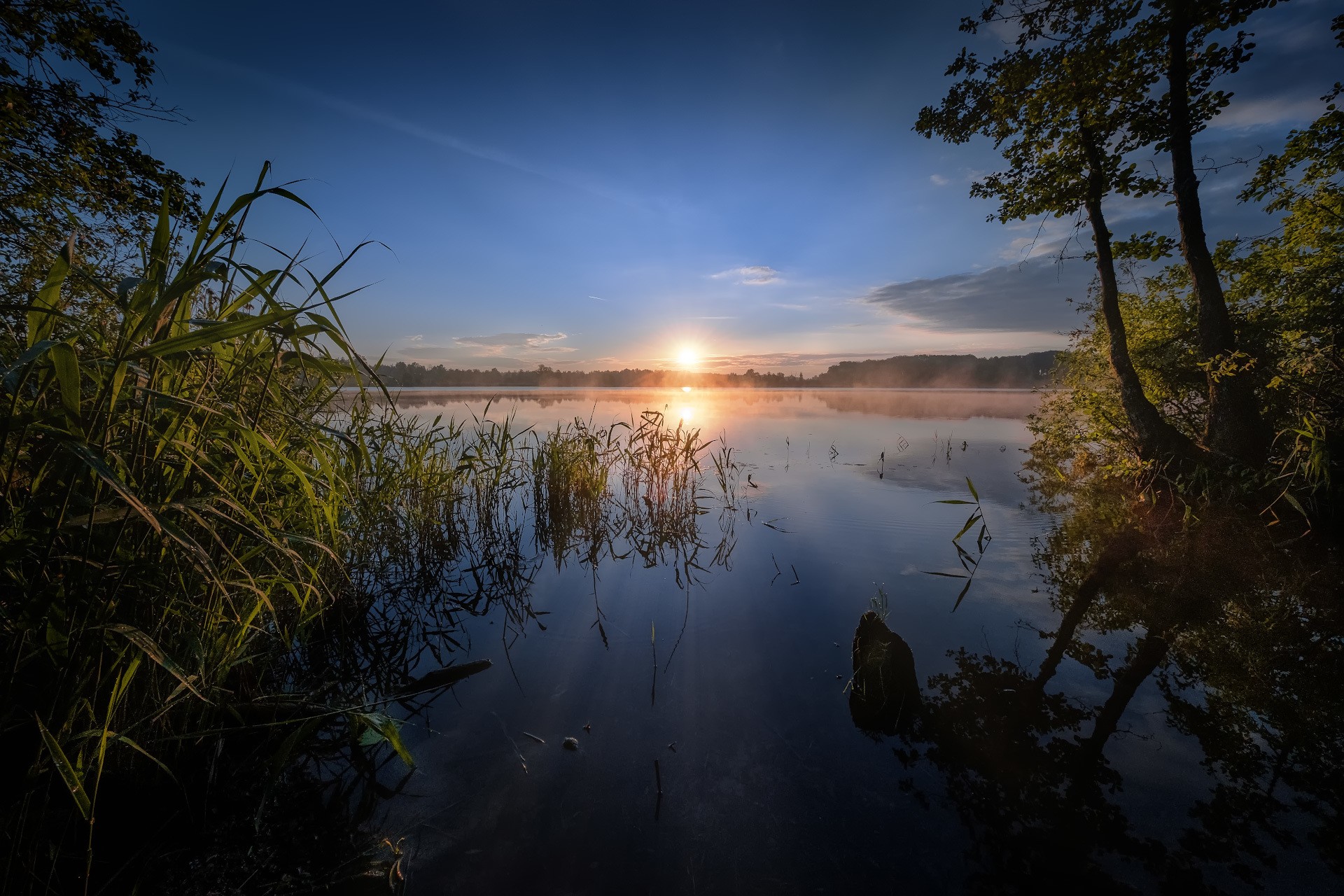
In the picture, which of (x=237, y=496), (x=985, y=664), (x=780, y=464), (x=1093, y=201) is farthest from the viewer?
(x=780, y=464)

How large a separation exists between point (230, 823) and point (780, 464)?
9.85 metres

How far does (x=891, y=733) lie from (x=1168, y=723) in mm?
1583

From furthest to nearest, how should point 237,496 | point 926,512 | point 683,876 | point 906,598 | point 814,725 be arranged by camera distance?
point 926,512 → point 906,598 → point 814,725 → point 237,496 → point 683,876

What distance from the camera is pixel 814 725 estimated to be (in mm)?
2518

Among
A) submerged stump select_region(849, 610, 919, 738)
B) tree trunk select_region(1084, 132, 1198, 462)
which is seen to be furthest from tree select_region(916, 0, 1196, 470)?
submerged stump select_region(849, 610, 919, 738)

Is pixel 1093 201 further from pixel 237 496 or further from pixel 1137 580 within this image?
pixel 237 496

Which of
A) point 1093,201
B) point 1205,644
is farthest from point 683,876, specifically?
point 1093,201

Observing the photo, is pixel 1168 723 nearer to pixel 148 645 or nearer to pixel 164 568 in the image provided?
pixel 148 645

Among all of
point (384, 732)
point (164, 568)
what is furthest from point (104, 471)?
point (384, 732)

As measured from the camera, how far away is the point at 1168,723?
8.21ft

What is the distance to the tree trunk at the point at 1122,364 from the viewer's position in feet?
22.0

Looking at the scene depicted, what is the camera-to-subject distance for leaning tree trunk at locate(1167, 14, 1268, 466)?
6.10 meters

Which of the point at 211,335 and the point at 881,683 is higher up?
the point at 211,335

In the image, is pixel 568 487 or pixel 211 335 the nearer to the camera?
pixel 211 335
